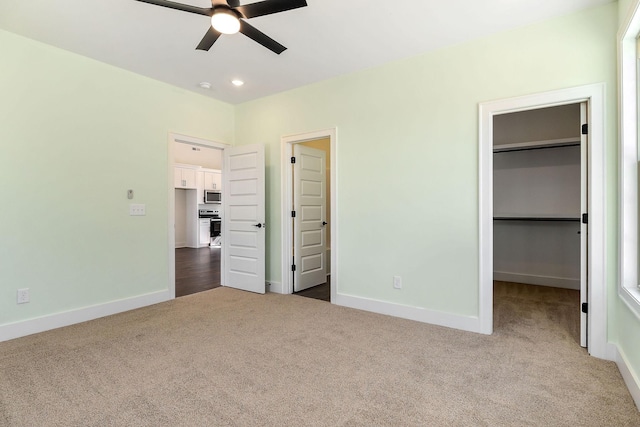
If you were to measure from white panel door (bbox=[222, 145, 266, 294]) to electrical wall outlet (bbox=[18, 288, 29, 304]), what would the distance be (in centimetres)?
221

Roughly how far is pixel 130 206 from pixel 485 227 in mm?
3736

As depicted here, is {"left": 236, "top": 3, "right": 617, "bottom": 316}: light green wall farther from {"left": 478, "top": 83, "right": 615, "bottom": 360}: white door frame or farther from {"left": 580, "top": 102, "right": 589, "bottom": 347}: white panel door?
{"left": 580, "top": 102, "right": 589, "bottom": 347}: white panel door

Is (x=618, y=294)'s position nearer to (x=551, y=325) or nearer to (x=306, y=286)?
(x=551, y=325)

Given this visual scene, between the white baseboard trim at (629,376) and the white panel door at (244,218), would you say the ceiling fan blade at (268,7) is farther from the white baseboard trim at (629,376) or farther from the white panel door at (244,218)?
the white baseboard trim at (629,376)

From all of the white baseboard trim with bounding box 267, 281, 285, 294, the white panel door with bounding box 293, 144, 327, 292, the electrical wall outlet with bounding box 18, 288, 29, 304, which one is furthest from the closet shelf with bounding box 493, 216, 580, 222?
the electrical wall outlet with bounding box 18, 288, 29, 304

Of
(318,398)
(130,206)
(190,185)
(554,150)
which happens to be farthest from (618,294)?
(190,185)

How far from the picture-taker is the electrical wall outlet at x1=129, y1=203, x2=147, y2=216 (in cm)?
368

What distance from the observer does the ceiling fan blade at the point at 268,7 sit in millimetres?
1963

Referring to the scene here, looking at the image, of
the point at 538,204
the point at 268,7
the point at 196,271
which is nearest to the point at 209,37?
the point at 268,7

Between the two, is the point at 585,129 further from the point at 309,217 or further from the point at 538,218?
the point at 309,217

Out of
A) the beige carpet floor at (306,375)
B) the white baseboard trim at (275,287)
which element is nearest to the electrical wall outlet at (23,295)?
the beige carpet floor at (306,375)

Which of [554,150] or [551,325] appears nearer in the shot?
[551,325]

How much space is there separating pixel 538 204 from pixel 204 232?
8.00 metres

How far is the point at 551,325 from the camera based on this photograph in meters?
3.09
